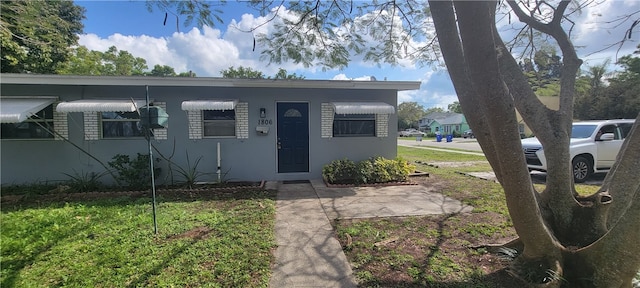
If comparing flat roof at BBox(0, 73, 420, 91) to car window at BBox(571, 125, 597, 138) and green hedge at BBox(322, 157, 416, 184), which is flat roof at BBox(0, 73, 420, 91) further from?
car window at BBox(571, 125, 597, 138)

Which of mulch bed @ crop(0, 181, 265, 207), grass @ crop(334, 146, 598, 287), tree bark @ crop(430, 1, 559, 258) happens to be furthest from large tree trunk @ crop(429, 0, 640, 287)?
mulch bed @ crop(0, 181, 265, 207)

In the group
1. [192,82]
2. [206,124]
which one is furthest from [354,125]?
[192,82]

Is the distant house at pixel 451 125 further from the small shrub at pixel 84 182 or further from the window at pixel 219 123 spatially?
the small shrub at pixel 84 182

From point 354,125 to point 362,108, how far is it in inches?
41.0

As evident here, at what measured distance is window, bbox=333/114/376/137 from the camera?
27.6 ft

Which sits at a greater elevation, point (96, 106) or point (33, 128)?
point (96, 106)

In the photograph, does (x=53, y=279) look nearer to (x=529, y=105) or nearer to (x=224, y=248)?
(x=224, y=248)

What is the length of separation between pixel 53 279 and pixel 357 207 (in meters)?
4.39

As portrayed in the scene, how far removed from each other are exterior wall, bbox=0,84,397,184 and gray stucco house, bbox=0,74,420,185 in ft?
0.08

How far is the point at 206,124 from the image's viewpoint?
7883 mm

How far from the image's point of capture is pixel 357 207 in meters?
5.58

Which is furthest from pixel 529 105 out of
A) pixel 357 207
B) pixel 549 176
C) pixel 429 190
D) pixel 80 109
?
pixel 80 109

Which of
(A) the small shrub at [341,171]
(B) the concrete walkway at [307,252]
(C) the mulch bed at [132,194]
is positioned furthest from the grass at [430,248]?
(C) the mulch bed at [132,194]

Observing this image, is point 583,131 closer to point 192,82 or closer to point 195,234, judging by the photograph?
point 195,234
